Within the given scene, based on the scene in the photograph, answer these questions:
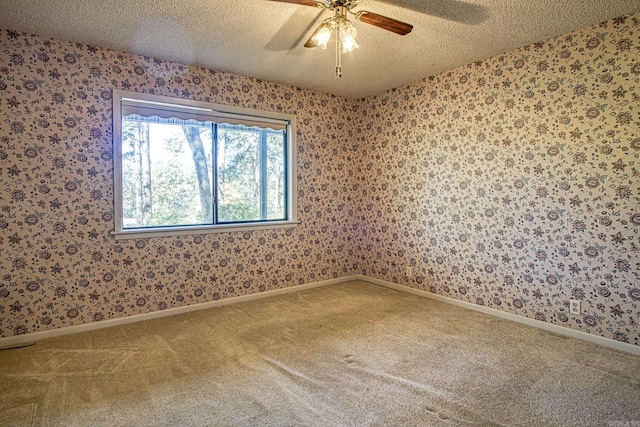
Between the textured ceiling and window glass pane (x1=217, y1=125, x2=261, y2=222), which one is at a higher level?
the textured ceiling

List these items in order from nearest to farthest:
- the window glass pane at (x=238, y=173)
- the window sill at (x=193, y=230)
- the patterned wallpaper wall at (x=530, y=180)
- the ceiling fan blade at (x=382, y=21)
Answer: the ceiling fan blade at (x=382, y=21), the patterned wallpaper wall at (x=530, y=180), the window sill at (x=193, y=230), the window glass pane at (x=238, y=173)

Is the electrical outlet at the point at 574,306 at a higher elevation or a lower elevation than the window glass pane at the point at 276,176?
lower

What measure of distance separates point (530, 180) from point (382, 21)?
1.99m

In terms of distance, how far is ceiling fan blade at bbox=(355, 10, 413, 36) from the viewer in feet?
7.04

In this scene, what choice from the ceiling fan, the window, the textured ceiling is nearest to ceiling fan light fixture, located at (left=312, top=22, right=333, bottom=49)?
the ceiling fan

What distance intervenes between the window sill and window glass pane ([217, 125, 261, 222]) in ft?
0.47

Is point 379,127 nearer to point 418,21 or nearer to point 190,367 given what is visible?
point 418,21

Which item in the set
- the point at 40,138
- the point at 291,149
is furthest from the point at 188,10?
the point at 291,149

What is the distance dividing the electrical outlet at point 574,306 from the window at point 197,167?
2.88 meters

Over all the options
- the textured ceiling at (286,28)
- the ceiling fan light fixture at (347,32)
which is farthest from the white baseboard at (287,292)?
the ceiling fan light fixture at (347,32)

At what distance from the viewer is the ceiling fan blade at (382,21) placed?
214cm

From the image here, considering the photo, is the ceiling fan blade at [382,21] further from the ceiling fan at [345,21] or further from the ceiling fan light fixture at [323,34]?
the ceiling fan light fixture at [323,34]

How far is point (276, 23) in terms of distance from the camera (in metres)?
2.70

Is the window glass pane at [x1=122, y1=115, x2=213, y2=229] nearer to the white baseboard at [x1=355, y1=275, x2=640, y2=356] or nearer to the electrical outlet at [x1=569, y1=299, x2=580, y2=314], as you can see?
the white baseboard at [x1=355, y1=275, x2=640, y2=356]
